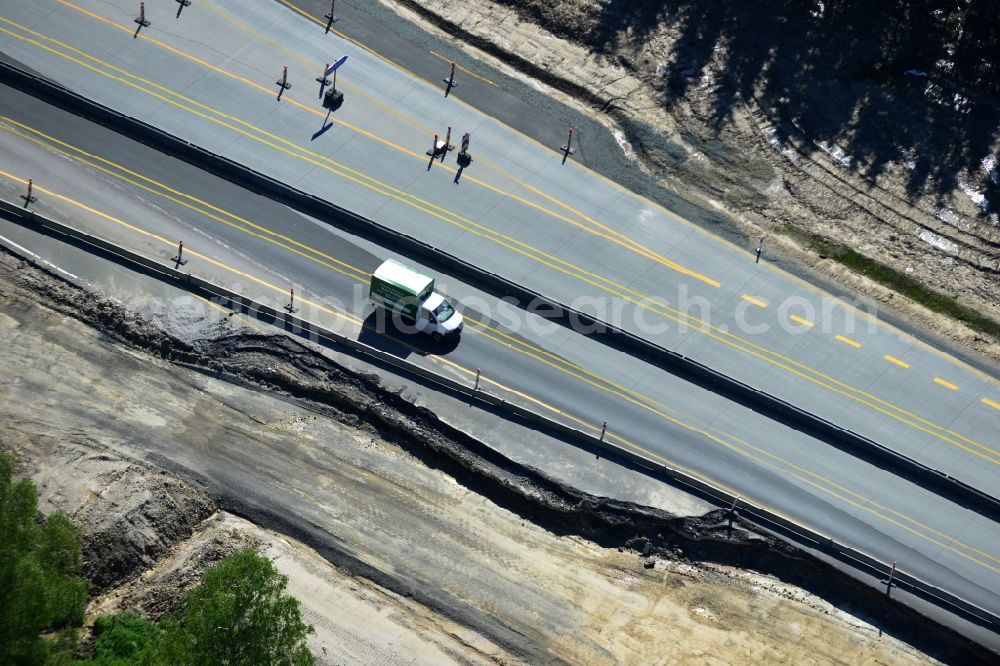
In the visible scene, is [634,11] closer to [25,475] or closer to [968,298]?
[968,298]

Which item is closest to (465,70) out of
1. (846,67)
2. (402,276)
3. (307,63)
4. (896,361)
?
(307,63)

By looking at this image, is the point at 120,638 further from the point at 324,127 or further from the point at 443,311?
the point at 324,127

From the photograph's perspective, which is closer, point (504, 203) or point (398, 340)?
point (398, 340)

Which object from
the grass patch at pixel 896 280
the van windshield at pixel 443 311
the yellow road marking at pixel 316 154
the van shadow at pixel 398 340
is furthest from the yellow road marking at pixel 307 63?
the grass patch at pixel 896 280

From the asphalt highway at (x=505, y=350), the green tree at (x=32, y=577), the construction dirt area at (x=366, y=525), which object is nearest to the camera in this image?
the green tree at (x=32, y=577)

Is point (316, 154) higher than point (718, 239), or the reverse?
point (718, 239)

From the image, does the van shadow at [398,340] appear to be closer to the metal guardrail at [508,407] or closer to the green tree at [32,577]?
the metal guardrail at [508,407]
